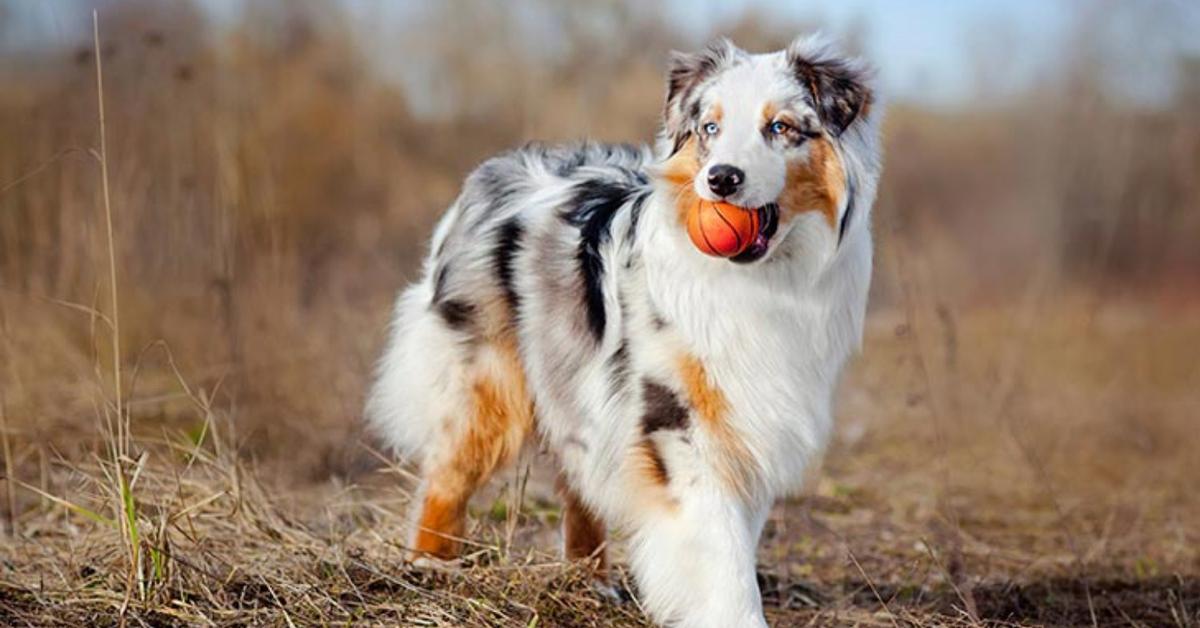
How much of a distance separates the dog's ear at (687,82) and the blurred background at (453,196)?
430 millimetres

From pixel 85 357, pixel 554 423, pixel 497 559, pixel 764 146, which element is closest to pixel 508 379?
pixel 554 423

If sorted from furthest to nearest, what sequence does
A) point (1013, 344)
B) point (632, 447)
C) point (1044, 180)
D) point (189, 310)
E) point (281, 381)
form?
point (1044, 180)
point (1013, 344)
point (189, 310)
point (281, 381)
point (632, 447)

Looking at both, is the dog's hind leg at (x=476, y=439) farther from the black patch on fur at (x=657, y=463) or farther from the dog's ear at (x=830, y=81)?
the dog's ear at (x=830, y=81)

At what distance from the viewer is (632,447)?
4238 mm

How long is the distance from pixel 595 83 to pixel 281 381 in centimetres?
462

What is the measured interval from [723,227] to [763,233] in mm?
128

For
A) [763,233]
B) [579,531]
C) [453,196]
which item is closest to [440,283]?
[579,531]

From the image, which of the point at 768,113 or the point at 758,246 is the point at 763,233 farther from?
the point at 768,113

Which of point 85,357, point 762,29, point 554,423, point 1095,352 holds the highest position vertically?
point 762,29

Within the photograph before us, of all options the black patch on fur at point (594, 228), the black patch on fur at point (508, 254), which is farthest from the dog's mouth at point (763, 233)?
the black patch on fur at point (508, 254)

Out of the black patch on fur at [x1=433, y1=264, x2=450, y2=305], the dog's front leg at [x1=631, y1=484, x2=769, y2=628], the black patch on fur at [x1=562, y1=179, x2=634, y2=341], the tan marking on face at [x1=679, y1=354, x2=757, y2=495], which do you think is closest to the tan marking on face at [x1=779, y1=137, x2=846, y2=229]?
the tan marking on face at [x1=679, y1=354, x2=757, y2=495]

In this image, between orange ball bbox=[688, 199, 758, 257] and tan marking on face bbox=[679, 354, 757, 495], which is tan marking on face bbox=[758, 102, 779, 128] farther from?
tan marking on face bbox=[679, 354, 757, 495]

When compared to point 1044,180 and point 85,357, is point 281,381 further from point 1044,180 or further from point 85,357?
point 1044,180

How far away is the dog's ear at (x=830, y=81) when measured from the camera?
4066 millimetres
